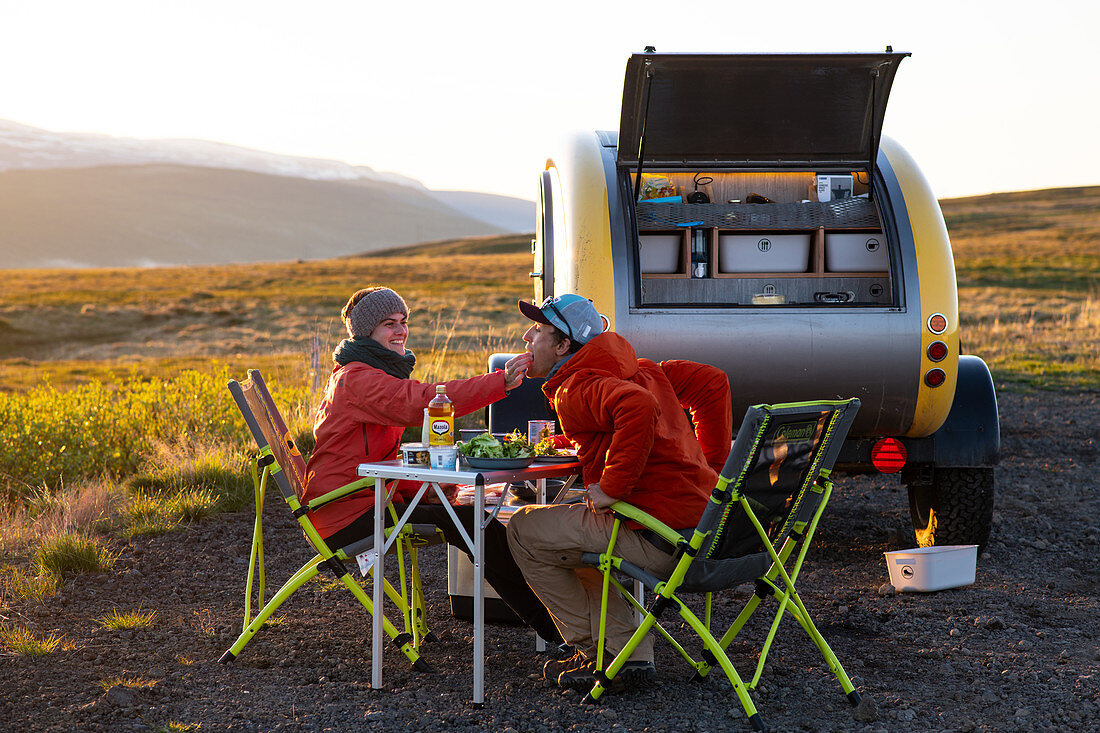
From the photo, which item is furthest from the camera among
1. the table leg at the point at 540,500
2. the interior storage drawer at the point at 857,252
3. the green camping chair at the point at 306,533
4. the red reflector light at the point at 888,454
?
the interior storage drawer at the point at 857,252

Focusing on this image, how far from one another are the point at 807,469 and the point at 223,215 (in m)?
203

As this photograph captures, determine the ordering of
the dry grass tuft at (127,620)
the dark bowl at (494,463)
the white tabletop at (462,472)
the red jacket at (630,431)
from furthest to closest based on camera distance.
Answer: the dry grass tuft at (127,620)
the dark bowl at (494,463)
the white tabletop at (462,472)
the red jacket at (630,431)

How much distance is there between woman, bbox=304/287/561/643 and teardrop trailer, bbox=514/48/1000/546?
1120 millimetres

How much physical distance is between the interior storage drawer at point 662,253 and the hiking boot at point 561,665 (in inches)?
94.8

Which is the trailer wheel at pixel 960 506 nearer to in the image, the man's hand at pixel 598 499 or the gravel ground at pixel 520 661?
the gravel ground at pixel 520 661

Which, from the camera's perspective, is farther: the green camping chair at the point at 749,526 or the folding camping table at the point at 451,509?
the folding camping table at the point at 451,509

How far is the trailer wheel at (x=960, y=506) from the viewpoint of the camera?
18.0 feet

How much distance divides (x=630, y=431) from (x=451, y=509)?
0.73m

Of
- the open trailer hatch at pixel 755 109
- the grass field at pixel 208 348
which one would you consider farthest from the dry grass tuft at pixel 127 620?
the open trailer hatch at pixel 755 109

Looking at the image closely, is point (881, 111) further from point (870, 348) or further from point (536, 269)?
point (536, 269)

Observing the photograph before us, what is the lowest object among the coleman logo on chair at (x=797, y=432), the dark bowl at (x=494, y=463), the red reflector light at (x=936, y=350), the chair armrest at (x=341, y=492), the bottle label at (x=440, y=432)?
the chair armrest at (x=341, y=492)

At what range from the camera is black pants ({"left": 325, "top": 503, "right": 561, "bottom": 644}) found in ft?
13.5

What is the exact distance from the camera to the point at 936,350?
4949 mm

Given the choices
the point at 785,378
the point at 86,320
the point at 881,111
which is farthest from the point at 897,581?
the point at 86,320
